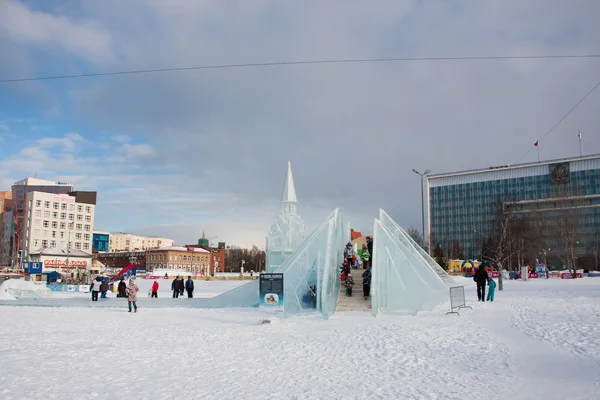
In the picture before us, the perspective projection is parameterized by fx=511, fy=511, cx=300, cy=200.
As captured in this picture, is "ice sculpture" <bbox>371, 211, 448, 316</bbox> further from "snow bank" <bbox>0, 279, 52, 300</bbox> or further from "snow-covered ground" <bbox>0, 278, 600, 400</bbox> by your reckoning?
"snow bank" <bbox>0, 279, 52, 300</bbox>

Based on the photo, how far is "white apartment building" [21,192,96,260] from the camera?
336 ft

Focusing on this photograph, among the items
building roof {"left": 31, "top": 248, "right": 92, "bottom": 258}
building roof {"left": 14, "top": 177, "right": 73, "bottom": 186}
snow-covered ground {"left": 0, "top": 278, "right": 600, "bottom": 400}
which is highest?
building roof {"left": 14, "top": 177, "right": 73, "bottom": 186}

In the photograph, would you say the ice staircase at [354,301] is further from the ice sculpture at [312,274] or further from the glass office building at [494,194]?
the glass office building at [494,194]

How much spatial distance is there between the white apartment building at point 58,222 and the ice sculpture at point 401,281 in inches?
3604

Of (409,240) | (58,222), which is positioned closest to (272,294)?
(409,240)

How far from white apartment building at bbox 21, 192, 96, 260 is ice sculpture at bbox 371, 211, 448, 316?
91.5 meters

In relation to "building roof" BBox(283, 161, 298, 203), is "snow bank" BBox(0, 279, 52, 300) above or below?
below

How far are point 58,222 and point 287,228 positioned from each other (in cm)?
8329

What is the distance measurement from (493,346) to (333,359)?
12.5 feet

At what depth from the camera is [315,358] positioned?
10859mm

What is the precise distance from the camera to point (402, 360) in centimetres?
1047

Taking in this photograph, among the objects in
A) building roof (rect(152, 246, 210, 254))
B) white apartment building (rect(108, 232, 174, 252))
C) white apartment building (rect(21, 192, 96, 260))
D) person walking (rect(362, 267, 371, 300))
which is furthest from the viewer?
white apartment building (rect(108, 232, 174, 252))

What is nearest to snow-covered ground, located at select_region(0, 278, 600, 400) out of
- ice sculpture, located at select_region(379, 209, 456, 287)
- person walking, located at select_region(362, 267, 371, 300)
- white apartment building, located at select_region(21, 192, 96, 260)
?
person walking, located at select_region(362, 267, 371, 300)

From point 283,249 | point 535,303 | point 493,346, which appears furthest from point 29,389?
point 283,249
